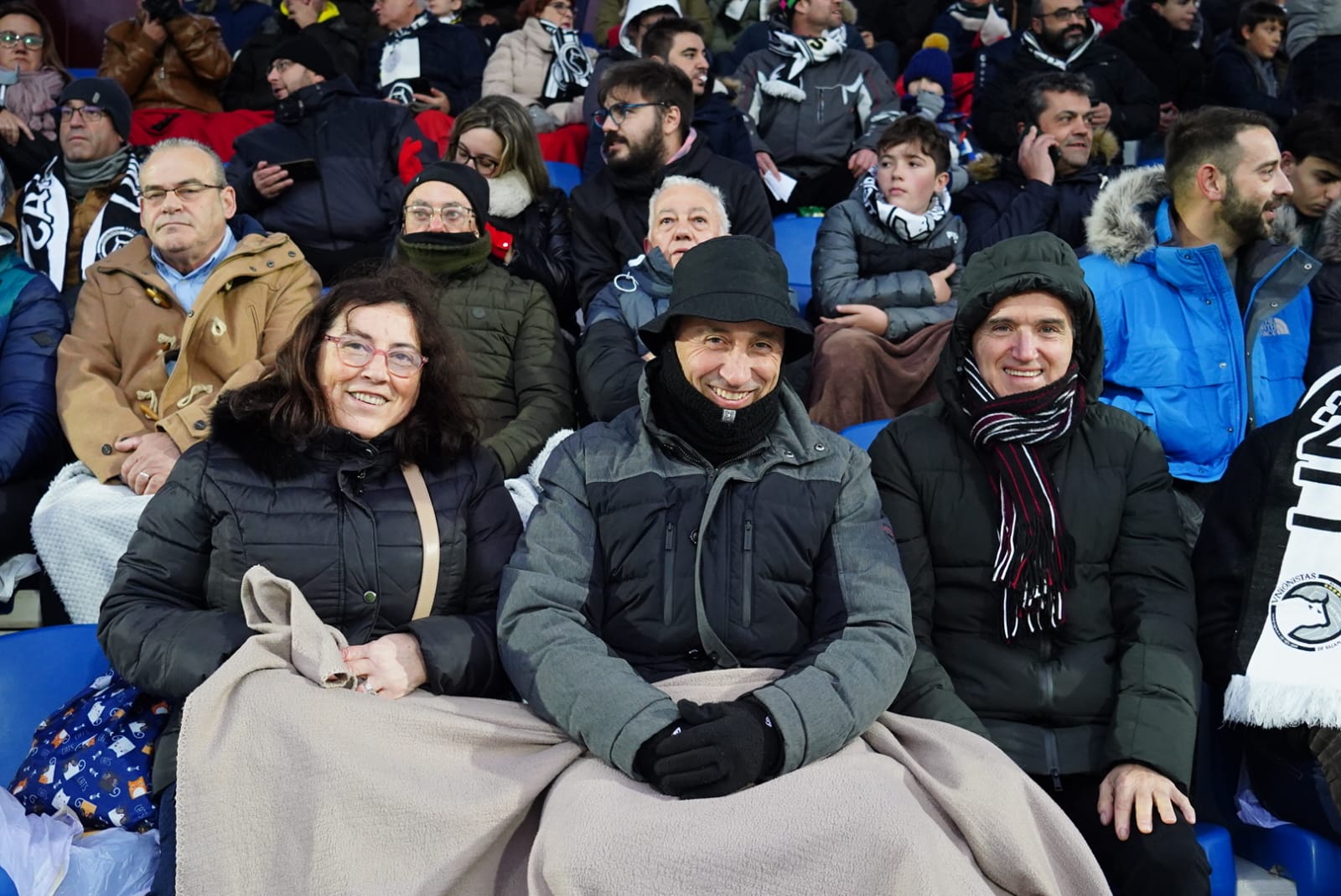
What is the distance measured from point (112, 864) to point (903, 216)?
10.6ft

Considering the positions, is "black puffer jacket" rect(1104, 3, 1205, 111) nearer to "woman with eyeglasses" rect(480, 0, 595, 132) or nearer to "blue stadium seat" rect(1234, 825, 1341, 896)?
"woman with eyeglasses" rect(480, 0, 595, 132)

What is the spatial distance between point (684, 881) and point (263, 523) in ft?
3.69

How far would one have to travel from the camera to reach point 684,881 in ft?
6.84

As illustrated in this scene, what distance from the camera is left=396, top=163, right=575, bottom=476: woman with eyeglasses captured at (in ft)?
13.1

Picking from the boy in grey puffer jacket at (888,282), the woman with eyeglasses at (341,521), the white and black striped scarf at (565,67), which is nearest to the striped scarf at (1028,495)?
the woman with eyeglasses at (341,521)

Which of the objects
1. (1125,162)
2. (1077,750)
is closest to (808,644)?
(1077,750)

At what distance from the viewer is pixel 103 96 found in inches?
198

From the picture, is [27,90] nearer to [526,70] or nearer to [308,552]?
[526,70]

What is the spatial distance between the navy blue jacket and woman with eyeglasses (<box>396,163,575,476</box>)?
107 centimetres

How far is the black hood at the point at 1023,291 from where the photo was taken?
284 centimetres

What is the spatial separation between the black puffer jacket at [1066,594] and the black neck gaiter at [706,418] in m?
0.36

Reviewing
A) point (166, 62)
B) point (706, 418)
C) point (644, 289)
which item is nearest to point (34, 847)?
point (706, 418)

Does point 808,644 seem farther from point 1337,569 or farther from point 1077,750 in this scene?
point 1337,569

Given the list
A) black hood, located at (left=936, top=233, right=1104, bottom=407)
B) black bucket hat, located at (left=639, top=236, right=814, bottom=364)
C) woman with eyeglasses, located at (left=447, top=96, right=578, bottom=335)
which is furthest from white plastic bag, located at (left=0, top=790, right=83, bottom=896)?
woman with eyeglasses, located at (left=447, top=96, right=578, bottom=335)
